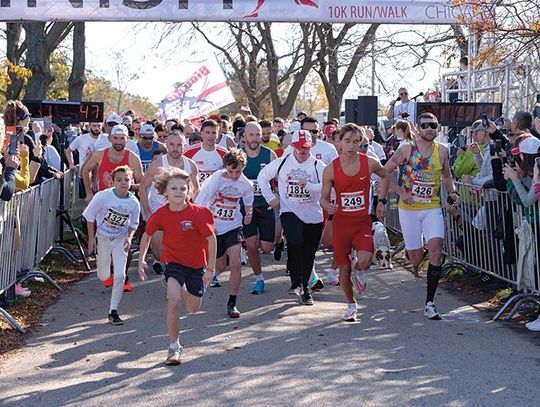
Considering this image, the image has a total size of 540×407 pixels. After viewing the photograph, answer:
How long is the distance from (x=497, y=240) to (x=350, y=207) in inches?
83.0

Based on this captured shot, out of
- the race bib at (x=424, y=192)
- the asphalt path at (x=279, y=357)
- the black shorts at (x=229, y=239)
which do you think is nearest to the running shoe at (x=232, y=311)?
the asphalt path at (x=279, y=357)

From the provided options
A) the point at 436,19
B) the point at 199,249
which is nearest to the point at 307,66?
the point at 436,19

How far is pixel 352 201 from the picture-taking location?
9789 millimetres

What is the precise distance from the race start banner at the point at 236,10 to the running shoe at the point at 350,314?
342 inches

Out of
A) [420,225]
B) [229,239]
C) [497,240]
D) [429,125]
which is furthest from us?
[497,240]

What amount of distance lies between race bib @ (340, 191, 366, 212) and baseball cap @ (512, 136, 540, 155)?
156cm

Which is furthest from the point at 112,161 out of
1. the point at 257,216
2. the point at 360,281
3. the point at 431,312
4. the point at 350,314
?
the point at 431,312

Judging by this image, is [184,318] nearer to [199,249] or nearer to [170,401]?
[199,249]

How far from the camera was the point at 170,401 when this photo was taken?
6.79 metres

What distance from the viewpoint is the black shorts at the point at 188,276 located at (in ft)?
27.2

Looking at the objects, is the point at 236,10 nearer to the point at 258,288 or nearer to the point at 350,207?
the point at 258,288

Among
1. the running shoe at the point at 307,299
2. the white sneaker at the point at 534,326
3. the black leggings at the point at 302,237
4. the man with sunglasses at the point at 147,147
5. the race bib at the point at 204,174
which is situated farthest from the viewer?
the man with sunglasses at the point at 147,147

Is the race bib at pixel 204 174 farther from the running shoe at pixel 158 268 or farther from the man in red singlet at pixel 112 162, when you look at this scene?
the running shoe at pixel 158 268

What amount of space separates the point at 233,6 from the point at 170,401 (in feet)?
38.3
